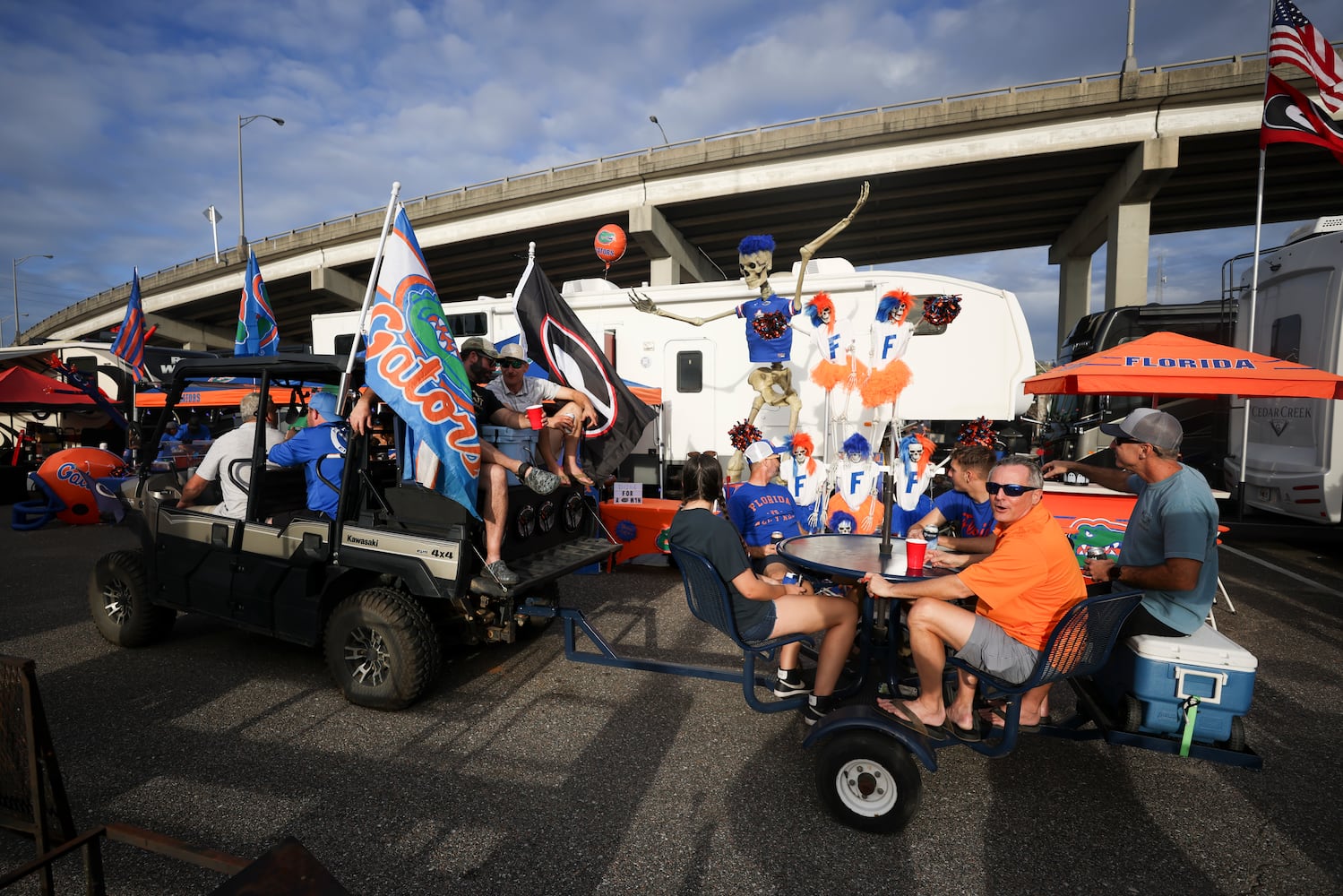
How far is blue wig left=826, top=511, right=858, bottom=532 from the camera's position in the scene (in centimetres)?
592

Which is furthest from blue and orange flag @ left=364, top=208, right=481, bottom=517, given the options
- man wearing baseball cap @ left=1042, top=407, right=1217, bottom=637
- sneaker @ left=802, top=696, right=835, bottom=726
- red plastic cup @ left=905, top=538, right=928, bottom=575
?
man wearing baseball cap @ left=1042, top=407, right=1217, bottom=637

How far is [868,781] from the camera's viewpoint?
105 inches

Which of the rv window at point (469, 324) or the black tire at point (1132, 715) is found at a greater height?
the rv window at point (469, 324)

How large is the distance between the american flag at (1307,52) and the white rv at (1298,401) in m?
2.11

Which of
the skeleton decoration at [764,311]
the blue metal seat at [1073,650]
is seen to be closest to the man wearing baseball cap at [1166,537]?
the blue metal seat at [1073,650]

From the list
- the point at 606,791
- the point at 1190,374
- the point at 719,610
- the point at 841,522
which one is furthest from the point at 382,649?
the point at 1190,374

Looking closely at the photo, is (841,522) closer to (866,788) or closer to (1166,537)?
(1166,537)

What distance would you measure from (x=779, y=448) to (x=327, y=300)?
38333mm

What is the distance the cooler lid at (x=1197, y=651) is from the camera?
2529 mm

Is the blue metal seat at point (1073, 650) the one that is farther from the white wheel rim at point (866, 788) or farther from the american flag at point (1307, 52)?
the american flag at point (1307, 52)

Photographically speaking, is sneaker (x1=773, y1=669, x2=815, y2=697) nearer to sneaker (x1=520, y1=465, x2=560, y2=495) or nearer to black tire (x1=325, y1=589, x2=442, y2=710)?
sneaker (x1=520, y1=465, x2=560, y2=495)

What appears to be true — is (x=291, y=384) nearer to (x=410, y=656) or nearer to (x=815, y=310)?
(x=410, y=656)

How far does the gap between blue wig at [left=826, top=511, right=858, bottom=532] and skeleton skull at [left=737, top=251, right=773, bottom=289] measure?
304 cm

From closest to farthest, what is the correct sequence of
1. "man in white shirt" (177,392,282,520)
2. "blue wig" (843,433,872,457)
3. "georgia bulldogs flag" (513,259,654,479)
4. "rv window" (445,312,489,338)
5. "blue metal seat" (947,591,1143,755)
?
1. "blue metal seat" (947,591,1143,755)
2. "man in white shirt" (177,392,282,520)
3. "georgia bulldogs flag" (513,259,654,479)
4. "blue wig" (843,433,872,457)
5. "rv window" (445,312,489,338)
